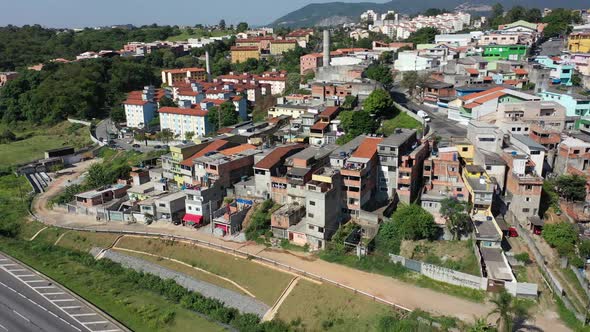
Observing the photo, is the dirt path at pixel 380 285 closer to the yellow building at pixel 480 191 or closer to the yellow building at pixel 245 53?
the yellow building at pixel 480 191

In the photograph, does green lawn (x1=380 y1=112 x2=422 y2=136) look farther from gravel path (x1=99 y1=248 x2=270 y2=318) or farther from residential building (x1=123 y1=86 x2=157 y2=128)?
residential building (x1=123 y1=86 x2=157 y2=128)

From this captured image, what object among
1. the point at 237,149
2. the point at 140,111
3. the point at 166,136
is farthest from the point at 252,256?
the point at 140,111

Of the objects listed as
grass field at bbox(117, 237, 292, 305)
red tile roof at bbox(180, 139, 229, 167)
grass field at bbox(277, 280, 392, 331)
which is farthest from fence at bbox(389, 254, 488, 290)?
red tile roof at bbox(180, 139, 229, 167)

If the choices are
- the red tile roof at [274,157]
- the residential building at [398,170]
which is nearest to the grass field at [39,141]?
the red tile roof at [274,157]

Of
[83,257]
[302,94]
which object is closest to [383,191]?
[83,257]

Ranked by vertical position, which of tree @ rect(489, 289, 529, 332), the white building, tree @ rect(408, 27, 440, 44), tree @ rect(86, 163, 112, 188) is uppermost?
tree @ rect(408, 27, 440, 44)

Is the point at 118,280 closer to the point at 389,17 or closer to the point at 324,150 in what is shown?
the point at 324,150

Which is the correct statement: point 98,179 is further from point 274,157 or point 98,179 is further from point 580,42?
point 580,42
